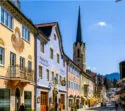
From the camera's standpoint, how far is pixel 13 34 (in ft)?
88.4

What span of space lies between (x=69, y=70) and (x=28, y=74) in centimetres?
2636

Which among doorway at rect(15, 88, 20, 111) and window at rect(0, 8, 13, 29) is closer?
window at rect(0, 8, 13, 29)

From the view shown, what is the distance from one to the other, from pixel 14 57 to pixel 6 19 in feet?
11.3

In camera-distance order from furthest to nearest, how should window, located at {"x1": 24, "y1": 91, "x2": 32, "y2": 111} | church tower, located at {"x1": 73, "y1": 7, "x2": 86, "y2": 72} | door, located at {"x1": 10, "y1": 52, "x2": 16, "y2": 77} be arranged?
church tower, located at {"x1": 73, "y1": 7, "x2": 86, "y2": 72}
window, located at {"x1": 24, "y1": 91, "x2": 32, "y2": 111}
door, located at {"x1": 10, "y1": 52, "x2": 16, "y2": 77}

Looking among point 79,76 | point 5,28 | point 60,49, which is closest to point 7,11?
point 5,28

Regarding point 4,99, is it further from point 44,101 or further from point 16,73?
point 44,101

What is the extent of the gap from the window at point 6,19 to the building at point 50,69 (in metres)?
8.01

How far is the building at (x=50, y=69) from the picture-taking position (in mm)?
35603

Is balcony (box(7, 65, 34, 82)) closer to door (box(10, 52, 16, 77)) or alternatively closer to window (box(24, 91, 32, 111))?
door (box(10, 52, 16, 77))

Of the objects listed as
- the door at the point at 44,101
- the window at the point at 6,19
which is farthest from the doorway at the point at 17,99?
the door at the point at 44,101

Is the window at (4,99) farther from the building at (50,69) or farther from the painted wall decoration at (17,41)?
the building at (50,69)

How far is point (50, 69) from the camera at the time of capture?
40344 mm

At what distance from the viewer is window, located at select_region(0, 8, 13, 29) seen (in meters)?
24.9

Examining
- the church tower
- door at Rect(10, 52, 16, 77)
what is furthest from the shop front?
the church tower
